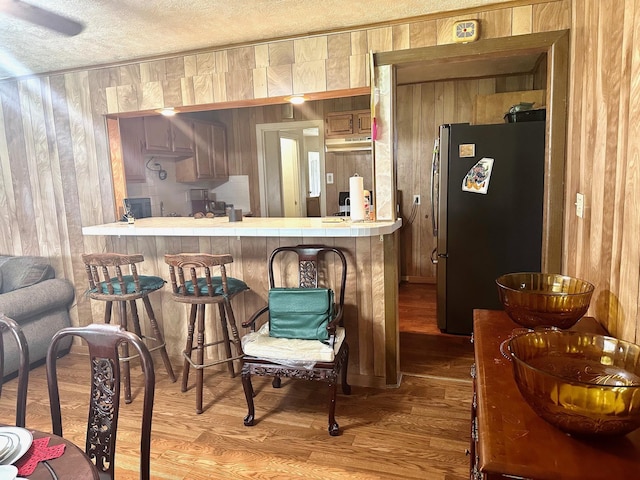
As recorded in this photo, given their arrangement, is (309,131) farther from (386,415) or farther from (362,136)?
(386,415)

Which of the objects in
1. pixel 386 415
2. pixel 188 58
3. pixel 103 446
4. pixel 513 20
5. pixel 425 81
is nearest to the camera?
pixel 103 446

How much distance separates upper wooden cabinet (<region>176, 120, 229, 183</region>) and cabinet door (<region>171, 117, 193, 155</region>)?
0.30 ft

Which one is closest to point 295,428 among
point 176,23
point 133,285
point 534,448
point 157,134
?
point 133,285

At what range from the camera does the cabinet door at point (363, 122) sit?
16.0 feet

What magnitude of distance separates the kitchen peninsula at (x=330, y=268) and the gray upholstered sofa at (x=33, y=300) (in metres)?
0.79

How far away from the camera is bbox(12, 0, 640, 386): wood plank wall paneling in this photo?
1.35 meters

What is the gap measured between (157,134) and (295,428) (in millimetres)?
3338

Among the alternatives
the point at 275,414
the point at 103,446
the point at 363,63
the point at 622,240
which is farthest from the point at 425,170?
the point at 103,446

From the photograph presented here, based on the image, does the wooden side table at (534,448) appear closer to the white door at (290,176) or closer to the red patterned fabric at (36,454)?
the red patterned fabric at (36,454)

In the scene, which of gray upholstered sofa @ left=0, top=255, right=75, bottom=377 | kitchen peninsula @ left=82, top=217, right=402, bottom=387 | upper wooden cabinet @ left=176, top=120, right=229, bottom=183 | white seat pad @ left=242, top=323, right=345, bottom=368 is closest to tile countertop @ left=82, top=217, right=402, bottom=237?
kitchen peninsula @ left=82, top=217, right=402, bottom=387

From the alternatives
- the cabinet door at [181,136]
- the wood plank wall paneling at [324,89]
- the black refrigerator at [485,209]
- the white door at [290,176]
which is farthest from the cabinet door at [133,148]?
the black refrigerator at [485,209]

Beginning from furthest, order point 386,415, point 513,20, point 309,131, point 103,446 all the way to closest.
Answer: point 309,131 → point 386,415 → point 513,20 → point 103,446

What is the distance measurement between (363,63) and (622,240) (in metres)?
1.72

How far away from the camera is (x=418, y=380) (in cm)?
286
